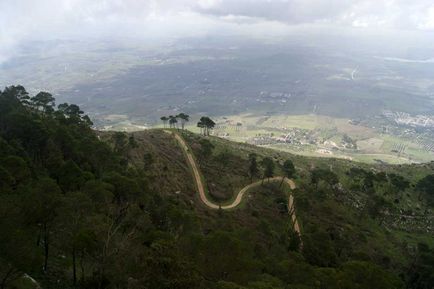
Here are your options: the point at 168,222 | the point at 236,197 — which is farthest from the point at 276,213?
the point at 168,222

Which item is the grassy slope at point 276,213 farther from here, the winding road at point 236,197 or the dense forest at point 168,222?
the winding road at point 236,197

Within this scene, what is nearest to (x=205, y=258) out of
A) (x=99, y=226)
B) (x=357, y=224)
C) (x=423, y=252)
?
(x=99, y=226)

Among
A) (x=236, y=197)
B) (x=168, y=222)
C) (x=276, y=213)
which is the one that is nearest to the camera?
(x=168, y=222)

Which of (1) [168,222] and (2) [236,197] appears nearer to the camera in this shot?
(1) [168,222]

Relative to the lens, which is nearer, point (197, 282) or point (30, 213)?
point (197, 282)

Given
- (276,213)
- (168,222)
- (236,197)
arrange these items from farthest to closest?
(236,197) < (276,213) < (168,222)

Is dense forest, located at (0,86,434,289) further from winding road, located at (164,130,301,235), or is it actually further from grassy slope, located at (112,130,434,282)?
winding road, located at (164,130,301,235)

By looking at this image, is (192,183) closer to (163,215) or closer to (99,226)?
(163,215)

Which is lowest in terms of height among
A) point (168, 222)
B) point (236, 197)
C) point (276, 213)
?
point (276, 213)

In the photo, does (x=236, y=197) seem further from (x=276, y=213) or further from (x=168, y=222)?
(x=168, y=222)
